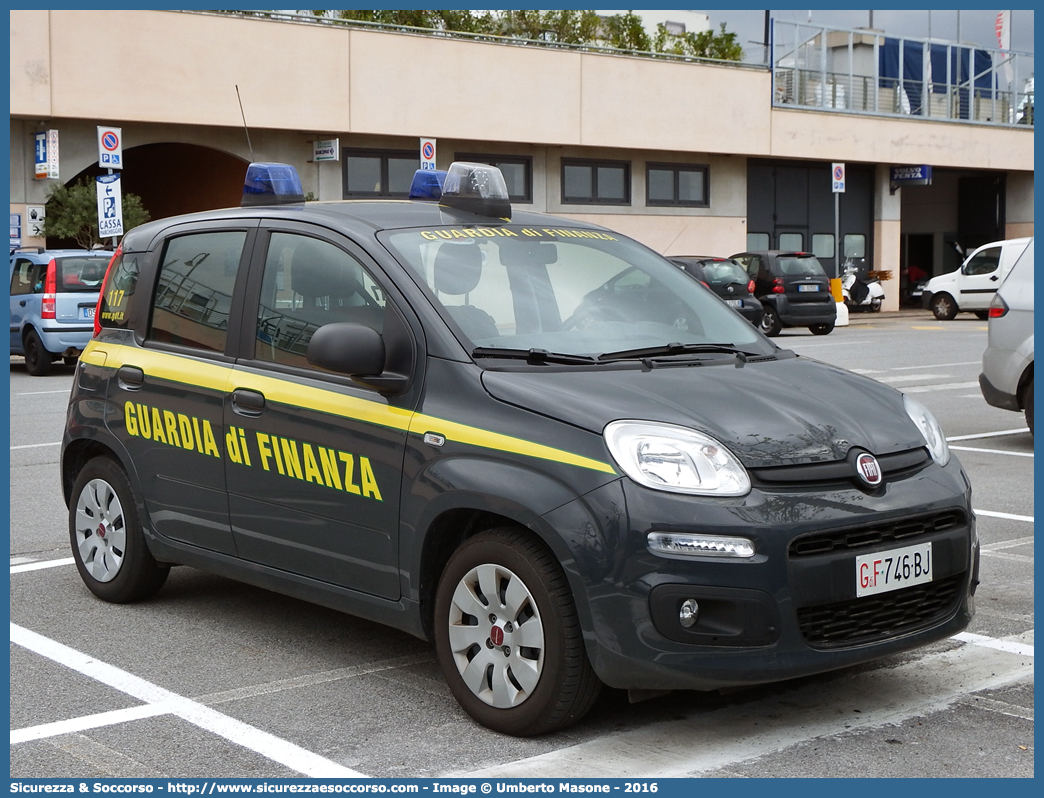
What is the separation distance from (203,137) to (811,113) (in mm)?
17355

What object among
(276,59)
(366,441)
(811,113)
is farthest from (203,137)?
(366,441)

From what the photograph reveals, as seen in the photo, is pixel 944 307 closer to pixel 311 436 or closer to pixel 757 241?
pixel 757 241

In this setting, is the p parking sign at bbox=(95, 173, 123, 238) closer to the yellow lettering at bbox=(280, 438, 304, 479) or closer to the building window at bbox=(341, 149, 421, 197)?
the building window at bbox=(341, 149, 421, 197)

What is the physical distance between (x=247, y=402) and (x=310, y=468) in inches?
18.8

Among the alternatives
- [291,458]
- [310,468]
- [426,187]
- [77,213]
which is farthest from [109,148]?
[310,468]

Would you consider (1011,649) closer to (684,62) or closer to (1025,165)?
(684,62)

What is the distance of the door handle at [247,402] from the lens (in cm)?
523

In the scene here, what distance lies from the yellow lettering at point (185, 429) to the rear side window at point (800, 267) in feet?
76.2

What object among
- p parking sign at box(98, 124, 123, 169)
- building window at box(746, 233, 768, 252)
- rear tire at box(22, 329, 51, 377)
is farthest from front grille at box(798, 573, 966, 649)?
building window at box(746, 233, 768, 252)

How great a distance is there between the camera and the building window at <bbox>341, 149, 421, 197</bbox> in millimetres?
31250

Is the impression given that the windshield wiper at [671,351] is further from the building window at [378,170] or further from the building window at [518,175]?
the building window at [518,175]

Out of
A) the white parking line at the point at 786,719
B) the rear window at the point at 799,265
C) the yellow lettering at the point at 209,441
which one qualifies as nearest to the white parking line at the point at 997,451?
the white parking line at the point at 786,719

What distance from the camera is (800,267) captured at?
2784cm
